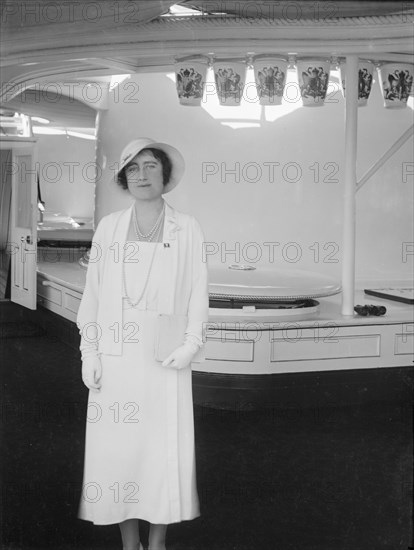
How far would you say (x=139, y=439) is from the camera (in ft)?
6.42

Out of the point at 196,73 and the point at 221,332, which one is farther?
the point at 221,332

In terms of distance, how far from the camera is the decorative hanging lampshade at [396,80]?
8.86 feet

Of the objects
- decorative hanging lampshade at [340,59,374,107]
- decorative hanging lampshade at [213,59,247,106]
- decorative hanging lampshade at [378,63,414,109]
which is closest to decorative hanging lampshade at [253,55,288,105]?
decorative hanging lampshade at [213,59,247,106]

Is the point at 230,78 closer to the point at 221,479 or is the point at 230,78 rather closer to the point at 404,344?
the point at 221,479

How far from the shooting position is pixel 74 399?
7.00ft

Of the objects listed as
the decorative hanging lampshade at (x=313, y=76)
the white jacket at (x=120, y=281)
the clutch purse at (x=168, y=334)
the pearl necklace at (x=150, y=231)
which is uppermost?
the decorative hanging lampshade at (x=313, y=76)

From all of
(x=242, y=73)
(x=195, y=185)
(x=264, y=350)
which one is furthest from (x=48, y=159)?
(x=264, y=350)

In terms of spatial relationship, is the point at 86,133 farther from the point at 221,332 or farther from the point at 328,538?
the point at 328,538

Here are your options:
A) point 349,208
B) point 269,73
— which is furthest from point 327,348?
point 269,73

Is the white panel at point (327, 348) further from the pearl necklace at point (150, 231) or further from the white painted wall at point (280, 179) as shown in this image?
the pearl necklace at point (150, 231)

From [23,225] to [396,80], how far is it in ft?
4.39

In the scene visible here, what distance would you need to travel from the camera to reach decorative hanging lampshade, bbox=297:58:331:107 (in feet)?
8.04

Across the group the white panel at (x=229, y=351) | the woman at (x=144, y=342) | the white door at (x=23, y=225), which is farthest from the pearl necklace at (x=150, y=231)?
the white panel at (x=229, y=351)

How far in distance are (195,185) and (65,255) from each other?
0.42 meters
